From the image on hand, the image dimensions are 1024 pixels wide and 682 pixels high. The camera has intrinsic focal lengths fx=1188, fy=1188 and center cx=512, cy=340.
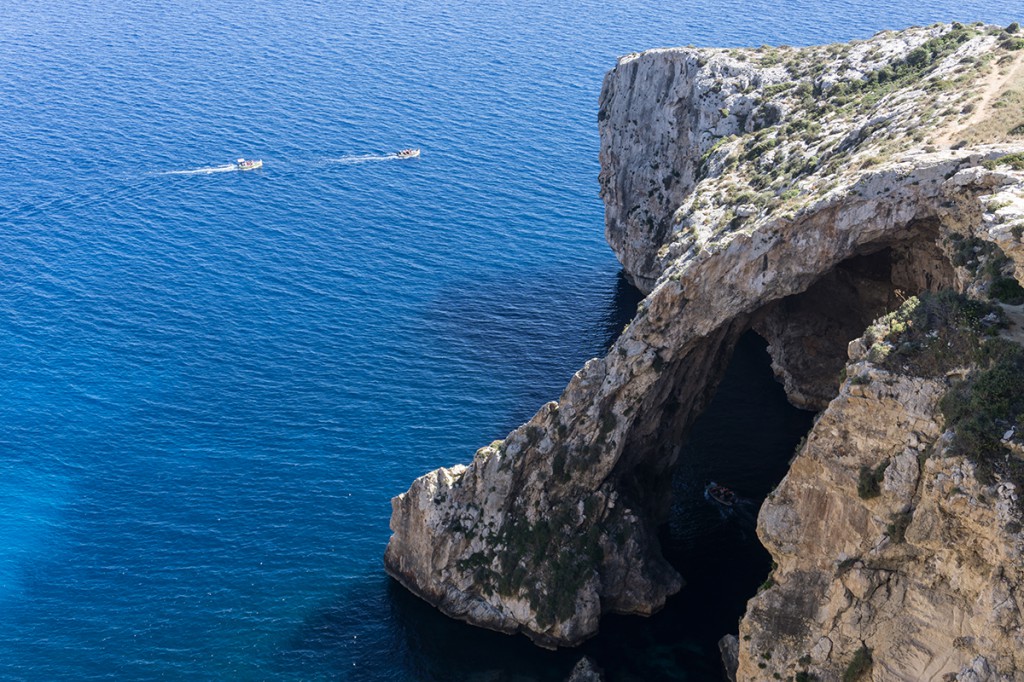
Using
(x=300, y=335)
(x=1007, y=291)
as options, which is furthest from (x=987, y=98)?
(x=300, y=335)

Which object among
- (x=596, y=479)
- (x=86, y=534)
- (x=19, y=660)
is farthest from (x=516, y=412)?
(x=19, y=660)

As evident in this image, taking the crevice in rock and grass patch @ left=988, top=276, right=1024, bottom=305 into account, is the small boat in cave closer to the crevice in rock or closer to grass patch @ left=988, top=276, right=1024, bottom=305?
the crevice in rock

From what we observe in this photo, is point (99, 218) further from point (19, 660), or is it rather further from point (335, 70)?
point (19, 660)

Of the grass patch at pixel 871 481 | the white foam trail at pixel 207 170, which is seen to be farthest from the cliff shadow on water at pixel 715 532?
the white foam trail at pixel 207 170

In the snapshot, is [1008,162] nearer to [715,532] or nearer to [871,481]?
[871,481]

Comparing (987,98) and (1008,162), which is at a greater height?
(987,98)
